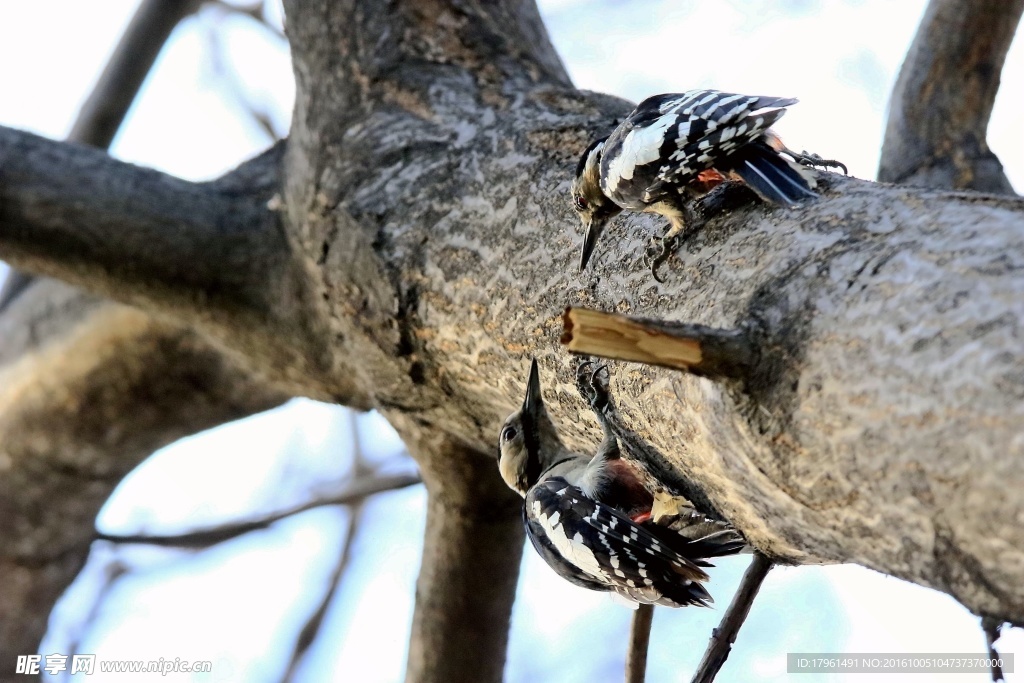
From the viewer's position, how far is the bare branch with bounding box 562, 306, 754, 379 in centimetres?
108

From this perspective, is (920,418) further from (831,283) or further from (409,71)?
(409,71)

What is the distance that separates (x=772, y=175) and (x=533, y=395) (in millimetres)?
727

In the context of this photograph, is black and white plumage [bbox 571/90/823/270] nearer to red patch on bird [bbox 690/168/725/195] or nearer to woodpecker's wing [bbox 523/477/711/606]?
red patch on bird [bbox 690/168/725/195]

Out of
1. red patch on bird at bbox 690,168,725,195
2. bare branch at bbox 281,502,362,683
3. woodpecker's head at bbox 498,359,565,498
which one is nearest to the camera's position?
red patch on bird at bbox 690,168,725,195

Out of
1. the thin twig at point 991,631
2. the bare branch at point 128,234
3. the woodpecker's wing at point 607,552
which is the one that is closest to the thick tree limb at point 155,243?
the bare branch at point 128,234

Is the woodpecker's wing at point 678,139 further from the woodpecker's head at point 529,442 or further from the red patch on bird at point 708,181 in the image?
the woodpecker's head at point 529,442

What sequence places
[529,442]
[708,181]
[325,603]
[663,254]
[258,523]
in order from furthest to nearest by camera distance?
1. [325,603]
2. [258,523]
3. [529,442]
4. [708,181]
5. [663,254]

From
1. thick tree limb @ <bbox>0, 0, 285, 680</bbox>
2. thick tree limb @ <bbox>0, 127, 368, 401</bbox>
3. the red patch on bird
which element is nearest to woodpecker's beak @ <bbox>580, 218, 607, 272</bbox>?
the red patch on bird

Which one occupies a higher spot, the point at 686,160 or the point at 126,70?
the point at 126,70

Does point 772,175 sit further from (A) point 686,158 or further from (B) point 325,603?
(B) point 325,603

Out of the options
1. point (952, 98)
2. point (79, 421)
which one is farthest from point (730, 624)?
point (79, 421)

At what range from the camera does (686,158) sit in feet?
5.36

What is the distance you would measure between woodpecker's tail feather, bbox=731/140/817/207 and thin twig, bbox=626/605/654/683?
A: 118 centimetres

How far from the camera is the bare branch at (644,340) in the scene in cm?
108
